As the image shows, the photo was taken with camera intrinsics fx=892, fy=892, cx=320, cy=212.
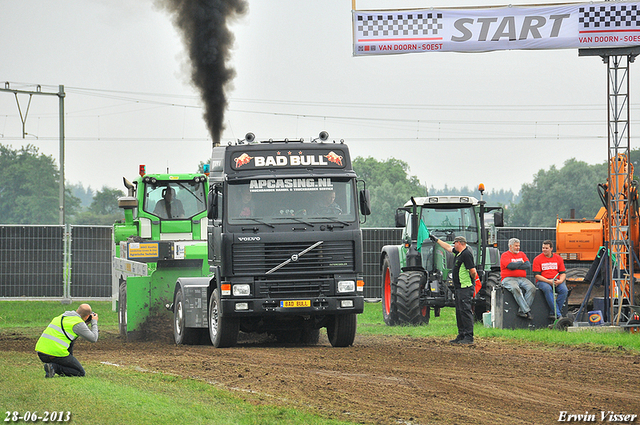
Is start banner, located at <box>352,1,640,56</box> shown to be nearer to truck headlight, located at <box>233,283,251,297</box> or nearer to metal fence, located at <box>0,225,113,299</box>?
truck headlight, located at <box>233,283,251,297</box>

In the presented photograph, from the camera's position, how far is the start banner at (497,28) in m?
17.4

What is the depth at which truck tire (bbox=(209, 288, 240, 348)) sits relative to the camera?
14852 mm

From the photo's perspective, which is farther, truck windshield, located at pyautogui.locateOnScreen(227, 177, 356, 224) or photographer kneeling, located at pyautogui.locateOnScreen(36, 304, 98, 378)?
truck windshield, located at pyautogui.locateOnScreen(227, 177, 356, 224)

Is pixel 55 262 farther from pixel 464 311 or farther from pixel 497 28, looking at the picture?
pixel 497 28

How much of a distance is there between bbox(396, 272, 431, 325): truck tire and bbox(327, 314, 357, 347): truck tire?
3660 mm

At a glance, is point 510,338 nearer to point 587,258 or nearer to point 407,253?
point 407,253

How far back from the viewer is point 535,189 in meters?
106

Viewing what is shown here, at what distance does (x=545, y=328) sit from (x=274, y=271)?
638 centimetres

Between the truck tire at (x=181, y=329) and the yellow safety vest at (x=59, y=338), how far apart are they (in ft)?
16.7

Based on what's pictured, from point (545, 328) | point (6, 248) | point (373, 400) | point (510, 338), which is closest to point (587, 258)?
point (545, 328)

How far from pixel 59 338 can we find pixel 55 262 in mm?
17974

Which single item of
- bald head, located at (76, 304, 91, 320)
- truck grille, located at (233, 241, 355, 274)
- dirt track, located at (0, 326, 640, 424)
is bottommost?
dirt track, located at (0, 326, 640, 424)

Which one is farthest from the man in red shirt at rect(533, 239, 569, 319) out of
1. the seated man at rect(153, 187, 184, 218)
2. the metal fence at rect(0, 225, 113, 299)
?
the metal fence at rect(0, 225, 113, 299)

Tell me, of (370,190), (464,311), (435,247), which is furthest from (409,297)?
(370,190)
